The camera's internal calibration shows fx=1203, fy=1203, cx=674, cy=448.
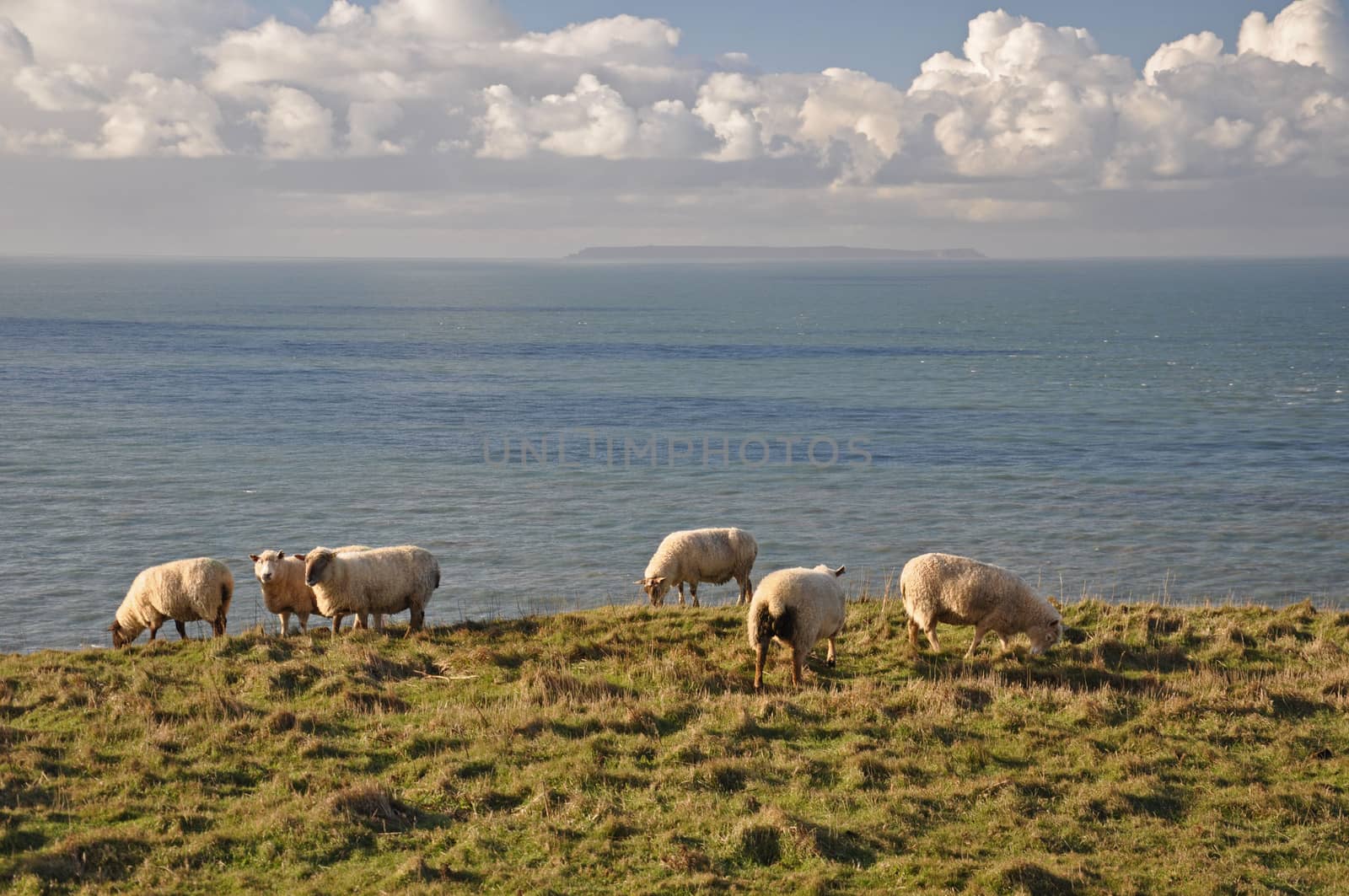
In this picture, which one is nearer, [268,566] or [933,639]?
[933,639]

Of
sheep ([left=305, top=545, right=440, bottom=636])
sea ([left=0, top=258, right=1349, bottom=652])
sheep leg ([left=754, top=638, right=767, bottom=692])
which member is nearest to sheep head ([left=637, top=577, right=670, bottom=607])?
sea ([left=0, top=258, right=1349, bottom=652])

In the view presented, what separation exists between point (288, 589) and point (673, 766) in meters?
10.4

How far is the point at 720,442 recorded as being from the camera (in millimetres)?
68062

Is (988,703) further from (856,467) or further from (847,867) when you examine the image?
(856,467)

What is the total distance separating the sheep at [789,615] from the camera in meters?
17.5

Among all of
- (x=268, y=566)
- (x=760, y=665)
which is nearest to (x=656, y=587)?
(x=760, y=665)

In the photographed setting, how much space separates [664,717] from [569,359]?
104111 mm

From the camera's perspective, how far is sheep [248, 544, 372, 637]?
2155cm

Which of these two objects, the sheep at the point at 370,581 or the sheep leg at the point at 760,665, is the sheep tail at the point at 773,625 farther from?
the sheep at the point at 370,581

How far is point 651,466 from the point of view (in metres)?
60.3

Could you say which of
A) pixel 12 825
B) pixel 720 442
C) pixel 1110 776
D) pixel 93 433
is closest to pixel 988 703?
pixel 1110 776

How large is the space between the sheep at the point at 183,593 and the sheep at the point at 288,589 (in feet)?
2.40

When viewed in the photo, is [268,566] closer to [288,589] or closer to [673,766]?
[288,589]

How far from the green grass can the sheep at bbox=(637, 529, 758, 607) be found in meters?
4.40
